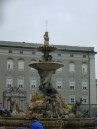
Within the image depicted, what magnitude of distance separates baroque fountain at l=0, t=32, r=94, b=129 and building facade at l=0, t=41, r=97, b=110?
120ft

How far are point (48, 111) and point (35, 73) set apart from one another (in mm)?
43677

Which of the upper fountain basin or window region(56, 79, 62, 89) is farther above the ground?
the upper fountain basin

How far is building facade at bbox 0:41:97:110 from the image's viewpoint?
6619 centimetres

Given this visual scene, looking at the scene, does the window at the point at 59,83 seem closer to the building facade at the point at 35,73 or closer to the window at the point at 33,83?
the building facade at the point at 35,73

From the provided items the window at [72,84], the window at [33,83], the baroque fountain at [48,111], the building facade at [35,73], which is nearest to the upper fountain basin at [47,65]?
the baroque fountain at [48,111]

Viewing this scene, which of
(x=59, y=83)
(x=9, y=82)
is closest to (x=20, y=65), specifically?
(x=9, y=82)

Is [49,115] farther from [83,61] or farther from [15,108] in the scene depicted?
[83,61]

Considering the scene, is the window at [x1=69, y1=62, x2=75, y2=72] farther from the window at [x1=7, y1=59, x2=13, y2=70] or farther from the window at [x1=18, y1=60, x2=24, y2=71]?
the window at [x1=7, y1=59, x2=13, y2=70]

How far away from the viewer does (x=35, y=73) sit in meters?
68.6

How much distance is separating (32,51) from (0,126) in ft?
155

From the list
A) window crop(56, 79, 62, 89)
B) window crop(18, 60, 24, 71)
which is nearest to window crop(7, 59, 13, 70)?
window crop(18, 60, 24, 71)

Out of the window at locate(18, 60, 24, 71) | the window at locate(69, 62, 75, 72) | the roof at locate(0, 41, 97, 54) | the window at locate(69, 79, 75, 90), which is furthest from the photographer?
the window at locate(69, 79, 75, 90)

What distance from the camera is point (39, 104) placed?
83.4 ft

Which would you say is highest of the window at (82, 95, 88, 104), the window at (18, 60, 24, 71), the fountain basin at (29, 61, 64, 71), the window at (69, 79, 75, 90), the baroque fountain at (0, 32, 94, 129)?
the window at (18, 60, 24, 71)
